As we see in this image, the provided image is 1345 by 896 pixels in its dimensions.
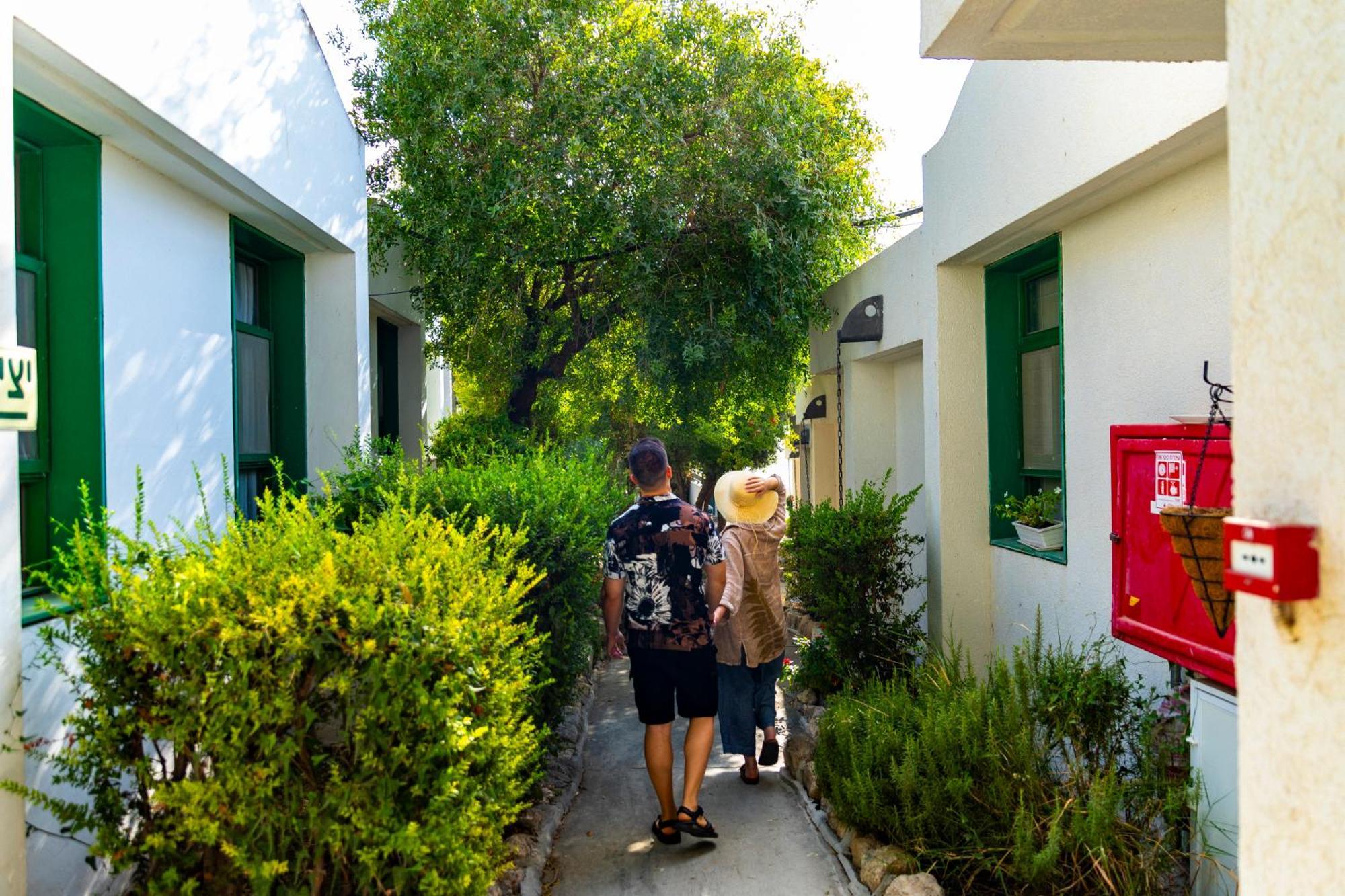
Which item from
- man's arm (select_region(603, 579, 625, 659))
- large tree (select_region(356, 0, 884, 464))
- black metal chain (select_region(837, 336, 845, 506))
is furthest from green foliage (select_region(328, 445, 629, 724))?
black metal chain (select_region(837, 336, 845, 506))

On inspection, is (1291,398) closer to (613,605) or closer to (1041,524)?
(613,605)

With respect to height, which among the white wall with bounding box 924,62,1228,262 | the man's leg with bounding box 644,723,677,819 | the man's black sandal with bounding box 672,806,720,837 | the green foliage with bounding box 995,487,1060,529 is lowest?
the man's black sandal with bounding box 672,806,720,837

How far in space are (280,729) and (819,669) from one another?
4.52m

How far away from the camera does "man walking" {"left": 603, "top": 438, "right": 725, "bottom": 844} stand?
4.62 metres

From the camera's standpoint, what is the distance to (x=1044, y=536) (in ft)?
18.4

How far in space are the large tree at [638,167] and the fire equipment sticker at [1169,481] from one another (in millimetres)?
5497

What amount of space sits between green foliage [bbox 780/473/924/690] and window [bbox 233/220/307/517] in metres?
3.61

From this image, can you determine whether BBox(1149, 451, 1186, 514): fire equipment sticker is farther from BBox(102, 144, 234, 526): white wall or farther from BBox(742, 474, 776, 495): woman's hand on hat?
BBox(102, 144, 234, 526): white wall

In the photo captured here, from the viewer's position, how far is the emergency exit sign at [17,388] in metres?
2.68

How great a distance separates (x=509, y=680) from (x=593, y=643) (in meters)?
2.51

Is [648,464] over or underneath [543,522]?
over

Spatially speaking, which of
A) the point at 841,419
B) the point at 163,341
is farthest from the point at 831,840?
the point at 841,419

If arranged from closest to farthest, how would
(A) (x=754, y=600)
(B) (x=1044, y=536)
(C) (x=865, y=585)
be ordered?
(A) (x=754, y=600)
(B) (x=1044, y=536)
(C) (x=865, y=585)

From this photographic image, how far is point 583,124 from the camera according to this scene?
9.09 m
